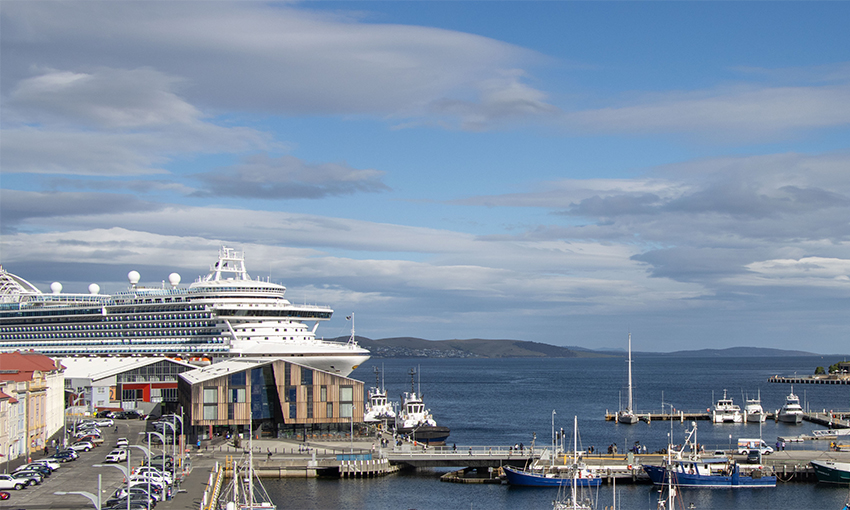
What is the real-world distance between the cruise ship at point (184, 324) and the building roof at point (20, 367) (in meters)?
23.2

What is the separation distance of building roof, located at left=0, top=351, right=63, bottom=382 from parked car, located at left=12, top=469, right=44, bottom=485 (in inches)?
677

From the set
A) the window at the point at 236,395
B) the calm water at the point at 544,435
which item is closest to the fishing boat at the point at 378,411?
the calm water at the point at 544,435

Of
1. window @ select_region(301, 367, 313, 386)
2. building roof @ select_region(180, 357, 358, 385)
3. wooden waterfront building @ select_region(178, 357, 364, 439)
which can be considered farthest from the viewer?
window @ select_region(301, 367, 313, 386)

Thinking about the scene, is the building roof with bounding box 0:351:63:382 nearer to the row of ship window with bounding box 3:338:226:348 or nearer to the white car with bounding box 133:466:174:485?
the white car with bounding box 133:466:174:485

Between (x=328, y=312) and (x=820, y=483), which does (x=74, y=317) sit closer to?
(x=328, y=312)

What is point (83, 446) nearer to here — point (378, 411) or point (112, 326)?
point (378, 411)

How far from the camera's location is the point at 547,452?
67125mm

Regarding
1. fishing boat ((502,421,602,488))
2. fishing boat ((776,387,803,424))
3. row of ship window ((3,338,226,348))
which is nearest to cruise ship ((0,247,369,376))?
row of ship window ((3,338,226,348))

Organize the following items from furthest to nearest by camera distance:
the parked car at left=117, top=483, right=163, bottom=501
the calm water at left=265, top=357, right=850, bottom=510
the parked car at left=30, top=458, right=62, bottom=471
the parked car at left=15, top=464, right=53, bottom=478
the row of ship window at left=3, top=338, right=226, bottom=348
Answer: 1. the row of ship window at left=3, top=338, right=226, bottom=348
2. the parked car at left=30, top=458, right=62, bottom=471
3. the calm water at left=265, top=357, right=850, bottom=510
4. the parked car at left=15, top=464, right=53, bottom=478
5. the parked car at left=117, top=483, right=163, bottom=501

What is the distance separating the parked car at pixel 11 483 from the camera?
169 ft

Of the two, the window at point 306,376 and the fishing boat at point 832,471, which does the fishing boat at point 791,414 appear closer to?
the fishing boat at point 832,471

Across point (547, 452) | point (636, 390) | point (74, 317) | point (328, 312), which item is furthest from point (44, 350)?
point (636, 390)

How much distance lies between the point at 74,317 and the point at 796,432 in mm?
92086

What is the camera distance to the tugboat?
279 feet
